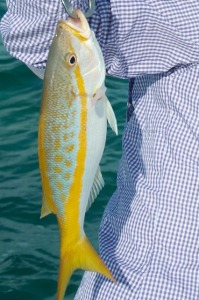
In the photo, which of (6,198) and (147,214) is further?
(6,198)

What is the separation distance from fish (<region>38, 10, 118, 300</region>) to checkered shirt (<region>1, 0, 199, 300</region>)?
228mm

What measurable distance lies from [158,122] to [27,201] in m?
2.64

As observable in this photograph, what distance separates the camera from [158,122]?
2.61 m

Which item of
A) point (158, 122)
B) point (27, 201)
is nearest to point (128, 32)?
point (158, 122)

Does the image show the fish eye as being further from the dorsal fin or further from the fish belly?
the dorsal fin

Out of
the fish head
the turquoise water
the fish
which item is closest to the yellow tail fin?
the fish

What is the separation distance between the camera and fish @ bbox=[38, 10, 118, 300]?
211 cm

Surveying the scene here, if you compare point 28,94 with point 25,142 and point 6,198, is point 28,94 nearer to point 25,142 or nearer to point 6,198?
point 25,142

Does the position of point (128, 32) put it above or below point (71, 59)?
below

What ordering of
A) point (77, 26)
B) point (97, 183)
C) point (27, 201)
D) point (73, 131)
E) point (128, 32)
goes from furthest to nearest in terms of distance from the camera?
point (27, 201), point (128, 32), point (97, 183), point (73, 131), point (77, 26)

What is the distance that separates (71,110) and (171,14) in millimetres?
510

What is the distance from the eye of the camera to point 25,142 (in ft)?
19.1

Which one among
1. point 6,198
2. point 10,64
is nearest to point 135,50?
point 6,198

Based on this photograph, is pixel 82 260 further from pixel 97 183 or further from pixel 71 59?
pixel 71 59
